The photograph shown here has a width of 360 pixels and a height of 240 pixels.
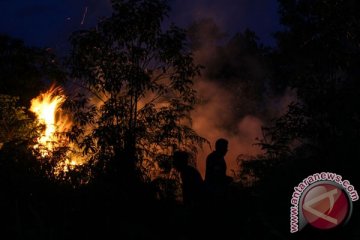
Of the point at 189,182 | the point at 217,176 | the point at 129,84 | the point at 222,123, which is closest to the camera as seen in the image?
the point at 189,182

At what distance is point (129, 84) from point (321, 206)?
4358 mm

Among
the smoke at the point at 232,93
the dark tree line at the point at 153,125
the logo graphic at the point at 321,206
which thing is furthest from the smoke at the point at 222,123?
the logo graphic at the point at 321,206

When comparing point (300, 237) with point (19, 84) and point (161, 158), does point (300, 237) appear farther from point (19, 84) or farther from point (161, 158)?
point (19, 84)

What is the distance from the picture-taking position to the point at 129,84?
8.57 meters

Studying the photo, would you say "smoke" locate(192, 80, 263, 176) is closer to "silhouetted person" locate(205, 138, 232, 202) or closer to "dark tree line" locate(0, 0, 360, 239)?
"dark tree line" locate(0, 0, 360, 239)

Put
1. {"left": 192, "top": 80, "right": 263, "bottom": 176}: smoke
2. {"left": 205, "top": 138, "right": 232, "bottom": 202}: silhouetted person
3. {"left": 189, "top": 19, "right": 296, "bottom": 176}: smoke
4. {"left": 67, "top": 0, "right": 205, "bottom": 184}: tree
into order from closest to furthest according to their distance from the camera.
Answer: {"left": 205, "top": 138, "right": 232, "bottom": 202}: silhouetted person
{"left": 67, "top": 0, "right": 205, "bottom": 184}: tree
{"left": 192, "top": 80, "right": 263, "bottom": 176}: smoke
{"left": 189, "top": 19, "right": 296, "bottom": 176}: smoke

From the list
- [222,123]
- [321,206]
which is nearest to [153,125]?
[321,206]

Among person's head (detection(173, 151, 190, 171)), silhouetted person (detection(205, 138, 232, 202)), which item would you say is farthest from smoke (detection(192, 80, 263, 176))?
person's head (detection(173, 151, 190, 171))

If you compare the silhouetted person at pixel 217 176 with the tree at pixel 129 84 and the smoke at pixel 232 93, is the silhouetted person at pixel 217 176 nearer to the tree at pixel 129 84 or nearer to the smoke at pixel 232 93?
the tree at pixel 129 84

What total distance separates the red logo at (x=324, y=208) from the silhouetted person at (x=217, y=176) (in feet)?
3.40

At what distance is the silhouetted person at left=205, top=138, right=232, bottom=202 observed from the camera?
5.92 meters

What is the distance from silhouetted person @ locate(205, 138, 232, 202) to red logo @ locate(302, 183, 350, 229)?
3.40 feet

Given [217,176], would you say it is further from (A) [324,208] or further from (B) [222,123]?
(B) [222,123]

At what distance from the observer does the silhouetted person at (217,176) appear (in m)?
5.92
